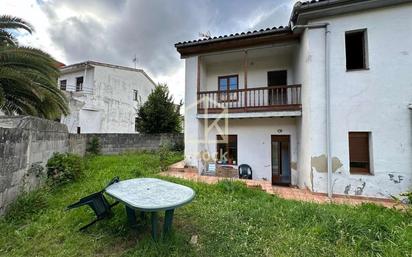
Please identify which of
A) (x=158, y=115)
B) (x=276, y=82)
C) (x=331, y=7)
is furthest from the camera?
(x=158, y=115)

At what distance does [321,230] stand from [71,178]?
254 inches

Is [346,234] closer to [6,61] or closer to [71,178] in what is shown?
[71,178]

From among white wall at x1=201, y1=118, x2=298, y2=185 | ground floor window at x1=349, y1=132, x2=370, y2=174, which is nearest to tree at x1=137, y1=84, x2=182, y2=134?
white wall at x1=201, y1=118, x2=298, y2=185

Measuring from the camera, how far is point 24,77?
16.1ft

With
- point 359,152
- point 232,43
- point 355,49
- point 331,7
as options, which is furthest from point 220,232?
point 355,49

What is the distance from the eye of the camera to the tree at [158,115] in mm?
12383

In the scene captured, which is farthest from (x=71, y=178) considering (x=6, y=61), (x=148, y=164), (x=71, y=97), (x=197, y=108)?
(x=71, y=97)

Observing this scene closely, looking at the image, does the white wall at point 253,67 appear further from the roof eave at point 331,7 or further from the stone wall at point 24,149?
the stone wall at point 24,149

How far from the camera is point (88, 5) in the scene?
7.96 m

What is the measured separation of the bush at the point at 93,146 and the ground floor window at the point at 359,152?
1148 cm

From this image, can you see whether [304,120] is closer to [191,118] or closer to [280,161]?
[280,161]

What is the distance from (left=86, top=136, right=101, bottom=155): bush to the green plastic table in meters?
7.84

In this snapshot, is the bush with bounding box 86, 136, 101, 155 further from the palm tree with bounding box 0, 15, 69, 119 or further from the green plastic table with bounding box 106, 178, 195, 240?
the green plastic table with bounding box 106, 178, 195, 240

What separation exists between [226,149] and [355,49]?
6.33 meters
